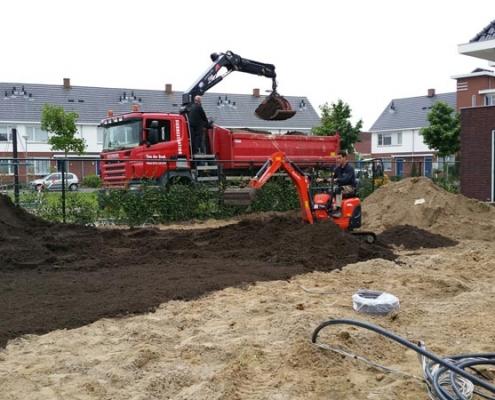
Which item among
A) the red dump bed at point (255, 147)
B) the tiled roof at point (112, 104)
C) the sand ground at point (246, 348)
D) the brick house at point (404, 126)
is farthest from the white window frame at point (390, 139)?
the sand ground at point (246, 348)

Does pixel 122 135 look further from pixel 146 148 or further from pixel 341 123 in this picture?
pixel 341 123

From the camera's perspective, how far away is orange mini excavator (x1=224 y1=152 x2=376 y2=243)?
11.8 meters

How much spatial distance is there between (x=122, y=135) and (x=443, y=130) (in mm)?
29670

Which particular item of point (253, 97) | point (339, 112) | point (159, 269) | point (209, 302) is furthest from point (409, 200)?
point (253, 97)

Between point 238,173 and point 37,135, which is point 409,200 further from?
point 37,135

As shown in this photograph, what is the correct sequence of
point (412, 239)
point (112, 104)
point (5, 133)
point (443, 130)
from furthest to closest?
1. point (112, 104)
2. point (5, 133)
3. point (443, 130)
4. point (412, 239)

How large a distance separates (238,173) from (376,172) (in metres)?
4.90

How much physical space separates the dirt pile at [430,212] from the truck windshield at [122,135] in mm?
7073

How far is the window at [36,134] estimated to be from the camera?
1957 inches

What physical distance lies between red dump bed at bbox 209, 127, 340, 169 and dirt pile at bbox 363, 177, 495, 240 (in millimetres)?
4298

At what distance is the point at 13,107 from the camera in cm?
4981

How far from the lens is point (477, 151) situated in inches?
824

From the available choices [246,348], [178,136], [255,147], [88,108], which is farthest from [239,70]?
[88,108]

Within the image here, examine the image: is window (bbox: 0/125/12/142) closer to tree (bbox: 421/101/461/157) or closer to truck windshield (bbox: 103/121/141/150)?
tree (bbox: 421/101/461/157)
